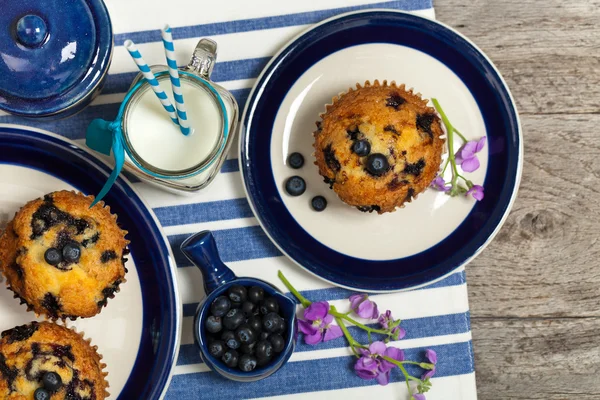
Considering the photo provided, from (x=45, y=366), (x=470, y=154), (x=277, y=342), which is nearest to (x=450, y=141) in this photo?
(x=470, y=154)

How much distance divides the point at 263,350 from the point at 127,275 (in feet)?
1.49

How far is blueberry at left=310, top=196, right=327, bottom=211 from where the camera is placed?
1.76 metres

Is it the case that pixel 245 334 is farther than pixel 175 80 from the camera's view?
Yes

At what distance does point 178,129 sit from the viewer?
1.58m

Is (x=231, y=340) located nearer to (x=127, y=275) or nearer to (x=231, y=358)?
(x=231, y=358)

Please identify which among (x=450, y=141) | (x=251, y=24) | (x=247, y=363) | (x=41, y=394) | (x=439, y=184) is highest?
(x=251, y=24)

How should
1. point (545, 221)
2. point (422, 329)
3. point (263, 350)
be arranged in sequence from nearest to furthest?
point (263, 350)
point (422, 329)
point (545, 221)

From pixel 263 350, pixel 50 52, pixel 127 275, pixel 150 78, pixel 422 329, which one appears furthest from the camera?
pixel 422 329

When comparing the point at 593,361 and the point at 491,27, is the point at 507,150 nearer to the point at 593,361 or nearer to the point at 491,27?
the point at 491,27

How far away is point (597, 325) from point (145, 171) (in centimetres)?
149

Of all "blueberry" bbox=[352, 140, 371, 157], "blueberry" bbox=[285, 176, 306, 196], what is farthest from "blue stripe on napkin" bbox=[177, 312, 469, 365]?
"blueberry" bbox=[352, 140, 371, 157]

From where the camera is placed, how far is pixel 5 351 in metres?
1.53

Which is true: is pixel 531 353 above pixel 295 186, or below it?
below

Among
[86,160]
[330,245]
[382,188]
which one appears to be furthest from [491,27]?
[86,160]
